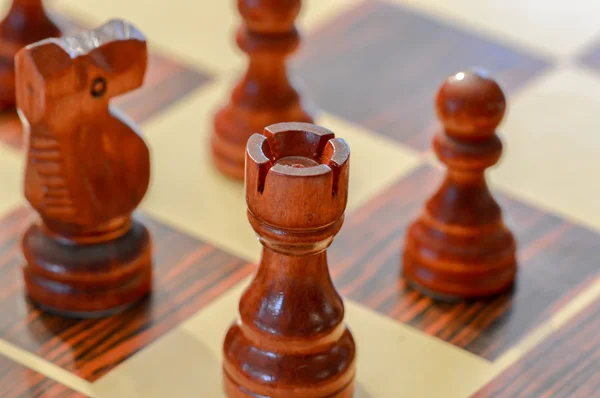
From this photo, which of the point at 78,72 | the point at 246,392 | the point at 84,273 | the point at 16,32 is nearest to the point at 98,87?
the point at 78,72

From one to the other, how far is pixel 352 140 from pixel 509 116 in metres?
0.21

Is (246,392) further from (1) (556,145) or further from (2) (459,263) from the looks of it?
(1) (556,145)

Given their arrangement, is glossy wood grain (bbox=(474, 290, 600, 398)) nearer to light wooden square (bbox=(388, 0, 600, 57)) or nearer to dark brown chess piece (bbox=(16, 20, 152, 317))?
dark brown chess piece (bbox=(16, 20, 152, 317))

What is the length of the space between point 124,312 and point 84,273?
0.20 feet

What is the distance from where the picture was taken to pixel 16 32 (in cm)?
153

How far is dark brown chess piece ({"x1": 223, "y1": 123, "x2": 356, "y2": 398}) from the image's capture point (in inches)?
40.2

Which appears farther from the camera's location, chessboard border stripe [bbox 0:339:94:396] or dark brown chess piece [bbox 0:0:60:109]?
dark brown chess piece [bbox 0:0:60:109]

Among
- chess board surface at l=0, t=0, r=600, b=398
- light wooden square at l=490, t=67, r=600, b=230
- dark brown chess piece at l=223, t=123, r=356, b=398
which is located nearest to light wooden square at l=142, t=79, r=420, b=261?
chess board surface at l=0, t=0, r=600, b=398

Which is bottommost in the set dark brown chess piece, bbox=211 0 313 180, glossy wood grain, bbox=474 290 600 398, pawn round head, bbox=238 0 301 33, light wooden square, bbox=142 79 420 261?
light wooden square, bbox=142 79 420 261

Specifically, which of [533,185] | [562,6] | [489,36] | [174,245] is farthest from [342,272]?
[562,6]

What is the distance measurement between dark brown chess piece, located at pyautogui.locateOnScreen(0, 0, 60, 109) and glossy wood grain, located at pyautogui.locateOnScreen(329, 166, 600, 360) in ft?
1.48

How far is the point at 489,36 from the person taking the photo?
1721 millimetres

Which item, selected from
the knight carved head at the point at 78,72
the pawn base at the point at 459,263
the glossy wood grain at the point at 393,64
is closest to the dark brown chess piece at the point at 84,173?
the knight carved head at the point at 78,72

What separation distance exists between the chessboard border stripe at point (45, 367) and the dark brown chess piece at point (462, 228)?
351mm
